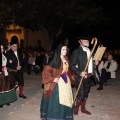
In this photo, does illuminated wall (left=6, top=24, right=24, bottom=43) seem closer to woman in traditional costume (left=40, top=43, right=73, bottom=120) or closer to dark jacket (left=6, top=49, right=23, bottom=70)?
dark jacket (left=6, top=49, right=23, bottom=70)

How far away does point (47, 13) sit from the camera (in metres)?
19.9

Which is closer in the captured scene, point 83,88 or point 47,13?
point 83,88

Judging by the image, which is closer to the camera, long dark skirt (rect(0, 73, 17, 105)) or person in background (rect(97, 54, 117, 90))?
long dark skirt (rect(0, 73, 17, 105))

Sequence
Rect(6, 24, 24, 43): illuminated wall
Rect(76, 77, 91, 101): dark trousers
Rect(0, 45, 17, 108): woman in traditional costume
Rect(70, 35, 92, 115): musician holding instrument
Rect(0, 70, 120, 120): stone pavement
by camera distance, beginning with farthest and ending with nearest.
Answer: Rect(6, 24, 24, 43): illuminated wall, Rect(0, 45, 17, 108): woman in traditional costume, Rect(0, 70, 120, 120): stone pavement, Rect(76, 77, 91, 101): dark trousers, Rect(70, 35, 92, 115): musician holding instrument

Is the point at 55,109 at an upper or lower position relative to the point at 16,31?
lower

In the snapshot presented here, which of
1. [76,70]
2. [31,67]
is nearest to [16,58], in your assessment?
[76,70]

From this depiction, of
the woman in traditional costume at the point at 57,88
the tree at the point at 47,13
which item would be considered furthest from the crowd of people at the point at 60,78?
the tree at the point at 47,13

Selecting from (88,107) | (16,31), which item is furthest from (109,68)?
(16,31)

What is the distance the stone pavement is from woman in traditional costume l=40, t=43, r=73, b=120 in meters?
1.07

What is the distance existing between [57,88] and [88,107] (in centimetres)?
234

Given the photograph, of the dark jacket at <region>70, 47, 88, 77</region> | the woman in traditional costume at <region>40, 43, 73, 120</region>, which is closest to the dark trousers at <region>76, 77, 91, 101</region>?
the dark jacket at <region>70, 47, 88, 77</region>

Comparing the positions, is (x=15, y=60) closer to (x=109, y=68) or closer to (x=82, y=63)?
(x=82, y=63)

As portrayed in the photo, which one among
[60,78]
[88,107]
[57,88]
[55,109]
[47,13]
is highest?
[47,13]

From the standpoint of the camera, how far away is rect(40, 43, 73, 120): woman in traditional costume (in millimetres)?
5324
